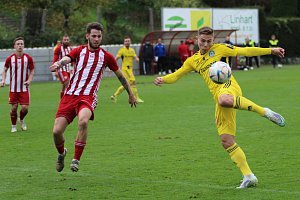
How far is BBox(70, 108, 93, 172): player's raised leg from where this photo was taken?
32.9 feet

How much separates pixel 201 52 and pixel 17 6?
39.3m

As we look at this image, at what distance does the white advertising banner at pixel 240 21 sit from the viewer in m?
49.2

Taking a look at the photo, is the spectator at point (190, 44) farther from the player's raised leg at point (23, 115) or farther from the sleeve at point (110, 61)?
the sleeve at point (110, 61)

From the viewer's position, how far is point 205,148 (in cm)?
1305

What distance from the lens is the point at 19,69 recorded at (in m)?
17.0

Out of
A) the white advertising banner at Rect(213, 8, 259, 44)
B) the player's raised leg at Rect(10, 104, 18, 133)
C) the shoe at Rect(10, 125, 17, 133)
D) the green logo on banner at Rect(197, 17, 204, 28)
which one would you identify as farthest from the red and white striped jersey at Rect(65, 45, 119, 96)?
the white advertising banner at Rect(213, 8, 259, 44)

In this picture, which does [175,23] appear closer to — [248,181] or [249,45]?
[249,45]

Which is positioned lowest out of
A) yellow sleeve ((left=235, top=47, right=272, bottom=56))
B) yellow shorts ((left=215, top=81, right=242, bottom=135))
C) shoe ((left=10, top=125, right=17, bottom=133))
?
shoe ((left=10, top=125, right=17, bottom=133))

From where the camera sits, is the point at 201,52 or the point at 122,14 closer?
the point at 201,52

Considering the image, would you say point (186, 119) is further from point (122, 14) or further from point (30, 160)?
point (122, 14)

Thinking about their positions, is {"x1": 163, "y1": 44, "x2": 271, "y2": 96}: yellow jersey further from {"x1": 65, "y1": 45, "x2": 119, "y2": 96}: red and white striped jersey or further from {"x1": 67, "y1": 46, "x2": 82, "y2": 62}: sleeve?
{"x1": 67, "y1": 46, "x2": 82, "y2": 62}: sleeve

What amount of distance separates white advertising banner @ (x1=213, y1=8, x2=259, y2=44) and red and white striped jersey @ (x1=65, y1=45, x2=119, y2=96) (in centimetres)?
3878

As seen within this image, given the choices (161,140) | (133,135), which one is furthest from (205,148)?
(133,135)

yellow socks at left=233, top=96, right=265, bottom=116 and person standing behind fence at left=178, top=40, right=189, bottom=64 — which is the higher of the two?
yellow socks at left=233, top=96, right=265, bottom=116
